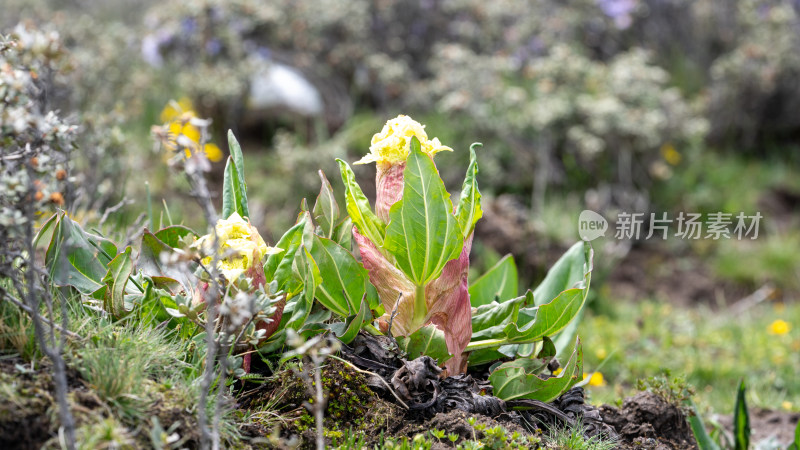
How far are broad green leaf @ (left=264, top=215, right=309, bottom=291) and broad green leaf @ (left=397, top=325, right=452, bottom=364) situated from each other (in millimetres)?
353

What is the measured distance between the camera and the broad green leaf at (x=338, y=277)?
189 centimetres

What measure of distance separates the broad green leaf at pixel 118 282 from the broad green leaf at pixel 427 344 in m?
0.72

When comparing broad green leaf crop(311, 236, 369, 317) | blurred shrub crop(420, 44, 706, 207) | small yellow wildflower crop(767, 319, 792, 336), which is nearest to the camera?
broad green leaf crop(311, 236, 369, 317)

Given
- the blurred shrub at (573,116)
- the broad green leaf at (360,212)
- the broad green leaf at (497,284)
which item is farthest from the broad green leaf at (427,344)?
the blurred shrub at (573,116)

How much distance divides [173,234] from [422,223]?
74 cm

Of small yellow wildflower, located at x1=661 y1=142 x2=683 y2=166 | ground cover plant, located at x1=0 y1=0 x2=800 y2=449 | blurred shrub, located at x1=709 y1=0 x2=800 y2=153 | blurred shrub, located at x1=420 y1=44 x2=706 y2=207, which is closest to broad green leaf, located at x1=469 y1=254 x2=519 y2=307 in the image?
ground cover plant, located at x1=0 y1=0 x2=800 y2=449

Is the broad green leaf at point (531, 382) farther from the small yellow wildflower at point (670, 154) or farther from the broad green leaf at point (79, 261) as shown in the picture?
the small yellow wildflower at point (670, 154)

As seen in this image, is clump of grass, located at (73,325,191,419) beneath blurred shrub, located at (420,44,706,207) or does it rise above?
beneath

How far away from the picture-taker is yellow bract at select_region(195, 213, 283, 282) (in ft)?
5.86

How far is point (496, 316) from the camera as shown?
2.08 metres

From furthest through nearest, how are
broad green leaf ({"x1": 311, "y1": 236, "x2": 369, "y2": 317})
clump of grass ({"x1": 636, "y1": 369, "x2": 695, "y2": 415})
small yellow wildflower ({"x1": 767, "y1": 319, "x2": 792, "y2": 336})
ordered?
small yellow wildflower ({"x1": 767, "y1": 319, "x2": 792, "y2": 336}) → clump of grass ({"x1": 636, "y1": 369, "x2": 695, "y2": 415}) → broad green leaf ({"x1": 311, "y1": 236, "x2": 369, "y2": 317})

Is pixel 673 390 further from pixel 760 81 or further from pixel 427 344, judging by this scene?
pixel 760 81

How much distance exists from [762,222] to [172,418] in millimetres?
5757

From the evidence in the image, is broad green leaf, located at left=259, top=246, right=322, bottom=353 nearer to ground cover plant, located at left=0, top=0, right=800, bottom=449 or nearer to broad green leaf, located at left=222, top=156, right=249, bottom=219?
ground cover plant, located at left=0, top=0, right=800, bottom=449
